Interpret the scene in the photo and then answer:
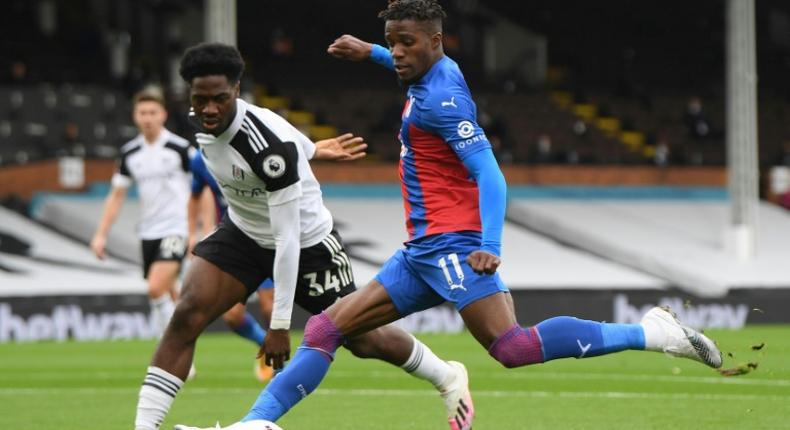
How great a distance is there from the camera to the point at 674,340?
7.61 metres

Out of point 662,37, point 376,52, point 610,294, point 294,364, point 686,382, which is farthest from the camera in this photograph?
point 662,37

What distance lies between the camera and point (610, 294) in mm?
21156

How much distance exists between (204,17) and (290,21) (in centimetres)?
209

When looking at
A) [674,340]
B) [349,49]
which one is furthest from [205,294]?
[674,340]

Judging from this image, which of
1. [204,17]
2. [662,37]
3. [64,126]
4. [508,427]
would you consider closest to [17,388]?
[508,427]

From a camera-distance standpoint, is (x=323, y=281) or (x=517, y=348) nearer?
(x=517, y=348)

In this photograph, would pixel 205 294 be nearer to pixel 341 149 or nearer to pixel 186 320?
pixel 186 320

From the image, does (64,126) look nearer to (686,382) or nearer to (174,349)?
(686,382)

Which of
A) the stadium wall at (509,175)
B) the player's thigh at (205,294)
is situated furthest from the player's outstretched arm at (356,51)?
the stadium wall at (509,175)

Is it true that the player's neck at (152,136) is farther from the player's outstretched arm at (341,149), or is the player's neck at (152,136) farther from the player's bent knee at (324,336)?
the player's bent knee at (324,336)

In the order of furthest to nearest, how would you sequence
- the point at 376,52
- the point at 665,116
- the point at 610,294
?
the point at 665,116 < the point at 610,294 < the point at 376,52

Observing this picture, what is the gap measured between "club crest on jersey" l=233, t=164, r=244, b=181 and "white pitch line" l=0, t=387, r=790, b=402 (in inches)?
159

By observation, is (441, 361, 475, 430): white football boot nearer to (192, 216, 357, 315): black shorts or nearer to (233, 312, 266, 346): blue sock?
(192, 216, 357, 315): black shorts

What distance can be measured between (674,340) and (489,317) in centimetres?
94
